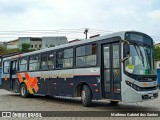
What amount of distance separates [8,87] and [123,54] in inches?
496

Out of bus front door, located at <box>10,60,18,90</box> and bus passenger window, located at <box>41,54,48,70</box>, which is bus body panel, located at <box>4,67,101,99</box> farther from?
bus front door, located at <box>10,60,18,90</box>

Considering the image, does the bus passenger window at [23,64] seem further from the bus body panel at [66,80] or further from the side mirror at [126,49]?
the side mirror at [126,49]

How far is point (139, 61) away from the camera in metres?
11.2

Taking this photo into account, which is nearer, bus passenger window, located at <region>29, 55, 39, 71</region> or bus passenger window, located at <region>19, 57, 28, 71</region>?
bus passenger window, located at <region>29, 55, 39, 71</region>

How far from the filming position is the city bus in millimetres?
10875

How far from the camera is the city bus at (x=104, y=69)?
35.7 feet

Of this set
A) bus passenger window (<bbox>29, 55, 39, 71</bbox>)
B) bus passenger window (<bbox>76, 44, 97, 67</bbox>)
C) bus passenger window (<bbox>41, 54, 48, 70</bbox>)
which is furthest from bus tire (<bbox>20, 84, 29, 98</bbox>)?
bus passenger window (<bbox>76, 44, 97, 67</bbox>)

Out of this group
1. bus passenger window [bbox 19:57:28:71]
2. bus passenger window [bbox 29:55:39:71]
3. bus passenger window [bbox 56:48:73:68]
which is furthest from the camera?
bus passenger window [bbox 19:57:28:71]

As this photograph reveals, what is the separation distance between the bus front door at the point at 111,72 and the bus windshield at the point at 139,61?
53 centimetres

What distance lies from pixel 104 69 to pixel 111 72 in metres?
0.49

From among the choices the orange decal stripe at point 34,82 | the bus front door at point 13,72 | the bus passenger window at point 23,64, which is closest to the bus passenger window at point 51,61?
the orange decal stripe at point 34,82

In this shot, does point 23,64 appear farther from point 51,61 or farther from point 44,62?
point 51,61

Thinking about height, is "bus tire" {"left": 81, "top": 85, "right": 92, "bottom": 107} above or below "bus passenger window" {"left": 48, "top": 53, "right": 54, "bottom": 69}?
below

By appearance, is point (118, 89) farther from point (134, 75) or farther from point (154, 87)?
point (154, 87)
